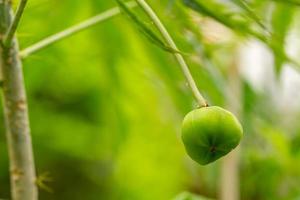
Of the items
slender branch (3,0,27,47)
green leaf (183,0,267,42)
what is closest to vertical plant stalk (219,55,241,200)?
green leaf (183,0,267,42)

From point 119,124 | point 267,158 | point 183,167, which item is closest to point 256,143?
point 267,158

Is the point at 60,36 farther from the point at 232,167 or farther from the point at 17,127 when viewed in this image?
the point at 232,167

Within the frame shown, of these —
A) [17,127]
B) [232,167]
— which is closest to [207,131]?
[17,127]

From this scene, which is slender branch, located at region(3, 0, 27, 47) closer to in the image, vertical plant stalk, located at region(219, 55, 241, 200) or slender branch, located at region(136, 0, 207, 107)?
slender branch, located at region(136, 0, 207, 107)

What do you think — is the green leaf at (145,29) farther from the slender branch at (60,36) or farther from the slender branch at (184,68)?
the slender branch at (60,36)

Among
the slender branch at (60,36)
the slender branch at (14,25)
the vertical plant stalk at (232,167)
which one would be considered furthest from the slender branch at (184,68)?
the vertical plant stalk at (232,167)

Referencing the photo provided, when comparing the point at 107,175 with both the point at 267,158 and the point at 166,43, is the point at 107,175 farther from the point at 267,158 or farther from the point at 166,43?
the point at 166,43
